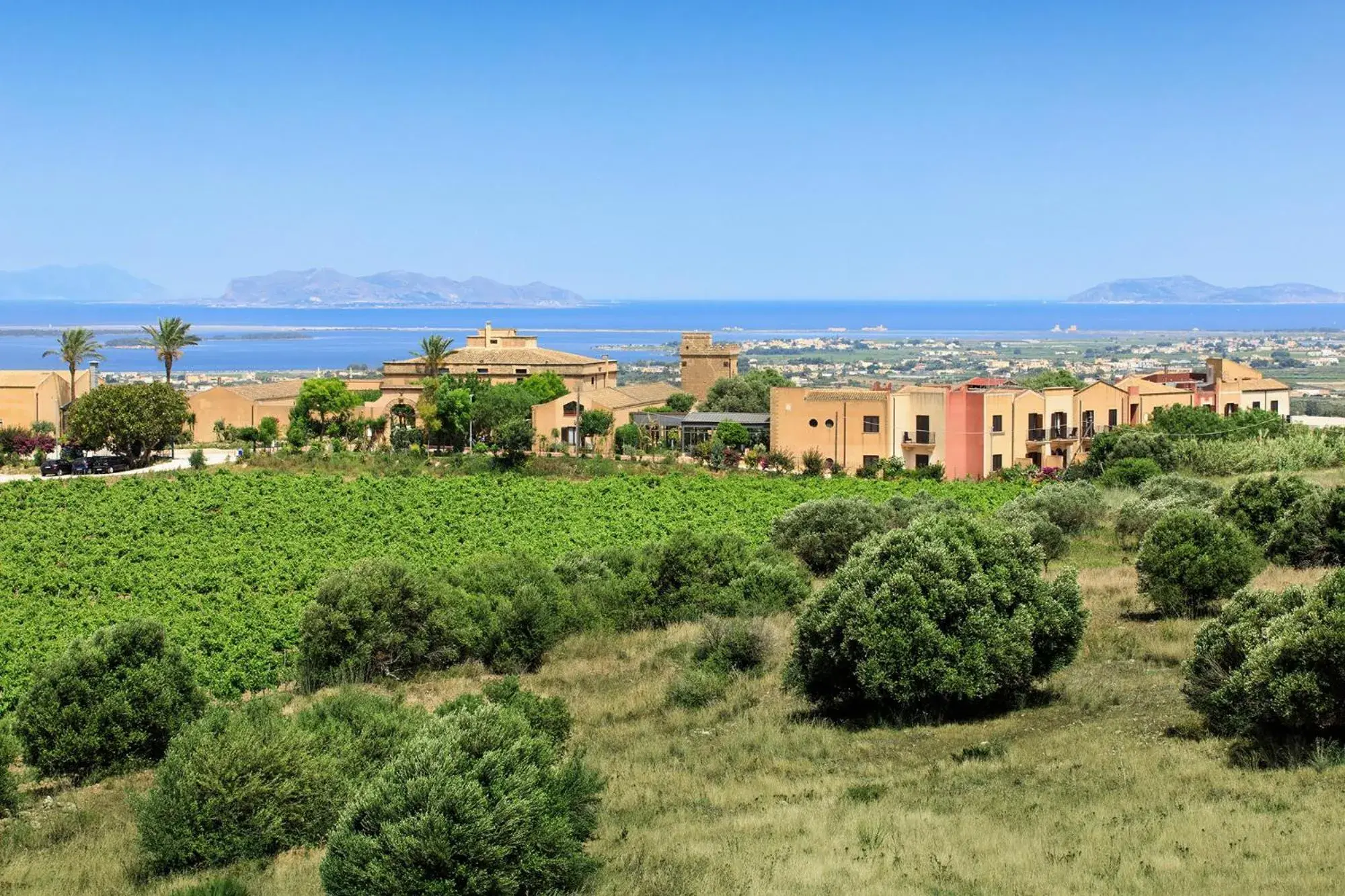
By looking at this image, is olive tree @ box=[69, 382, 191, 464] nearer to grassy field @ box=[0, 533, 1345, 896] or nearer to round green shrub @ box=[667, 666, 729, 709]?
grassy field @ box=[0, 533, 1345, 896]

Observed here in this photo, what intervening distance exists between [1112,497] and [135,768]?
Result: 1201 inches

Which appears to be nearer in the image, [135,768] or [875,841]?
[875,841]

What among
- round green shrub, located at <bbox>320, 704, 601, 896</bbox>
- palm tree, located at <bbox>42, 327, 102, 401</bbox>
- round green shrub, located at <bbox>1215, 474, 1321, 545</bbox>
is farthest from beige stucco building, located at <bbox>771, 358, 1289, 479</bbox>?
round green shrub, located at <bbox>320, 704, 601, 896</bbox>

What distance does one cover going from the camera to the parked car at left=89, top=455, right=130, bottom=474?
5016cm

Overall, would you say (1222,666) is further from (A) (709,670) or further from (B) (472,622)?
(B) (472,622)

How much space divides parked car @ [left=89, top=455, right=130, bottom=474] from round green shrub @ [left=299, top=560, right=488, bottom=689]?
95.5 ft

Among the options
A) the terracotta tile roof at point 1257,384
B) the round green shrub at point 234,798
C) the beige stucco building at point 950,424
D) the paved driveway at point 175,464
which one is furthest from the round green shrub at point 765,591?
the terracotta tile roof at point 1257,384

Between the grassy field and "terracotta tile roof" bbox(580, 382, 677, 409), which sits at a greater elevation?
"terracotta tile roof" bbox(580, 382, 677, 409)

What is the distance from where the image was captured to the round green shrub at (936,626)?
1819 cm

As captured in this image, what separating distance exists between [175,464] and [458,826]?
4457 centimetres

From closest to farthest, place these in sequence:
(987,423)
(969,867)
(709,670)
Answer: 1. (969,867)
2. (709,670)
3. (987,423)

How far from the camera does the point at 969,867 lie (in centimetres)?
1181

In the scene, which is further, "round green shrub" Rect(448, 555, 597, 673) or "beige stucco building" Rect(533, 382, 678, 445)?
"beige stucco building" Rect(533, 382, 678, 445)

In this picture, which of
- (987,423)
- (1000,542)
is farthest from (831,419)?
(1000,542)
